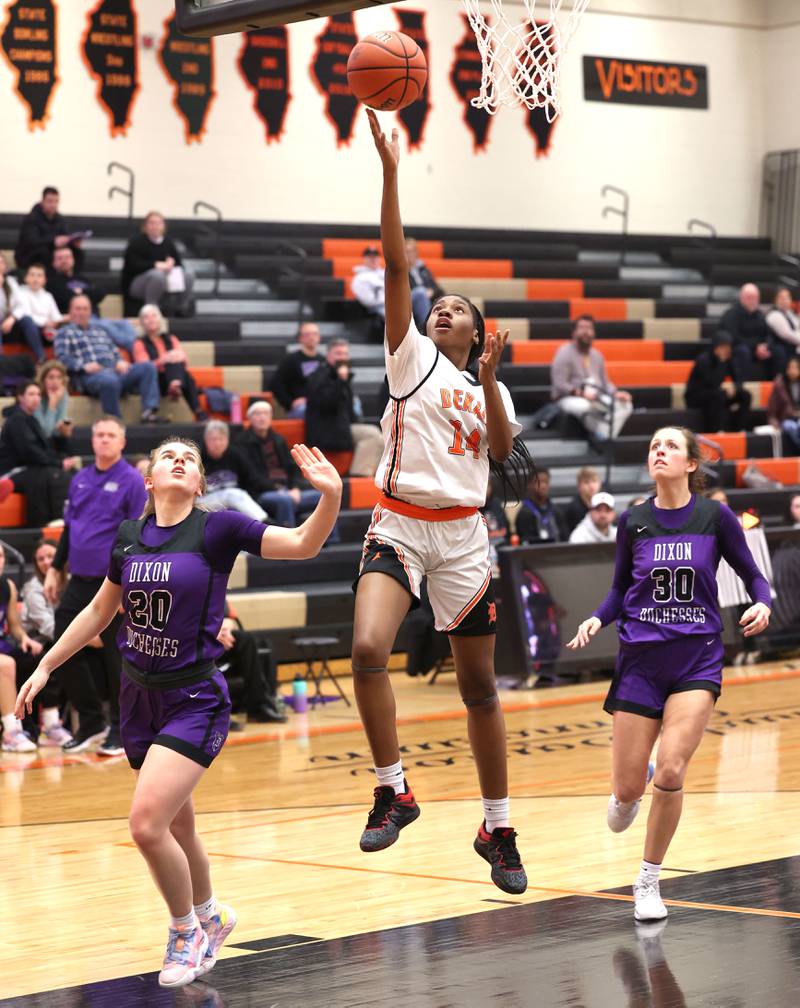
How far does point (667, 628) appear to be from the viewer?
6.21 m

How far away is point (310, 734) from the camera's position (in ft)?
36.0

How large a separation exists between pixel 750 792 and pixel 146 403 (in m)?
7.17

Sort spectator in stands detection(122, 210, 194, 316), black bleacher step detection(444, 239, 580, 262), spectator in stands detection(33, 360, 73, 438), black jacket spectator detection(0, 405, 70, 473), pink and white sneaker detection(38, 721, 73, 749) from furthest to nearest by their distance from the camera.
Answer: black bleacher step detection(444, 239, 580, 262), spectator in stands detection(122, 210, 194, 316), spectator in stands detection(33, 360, 73, 438), black jacket spectator detection(0, 405, 70, 473), pink and white sneaker detection(38, 721, 73, 749)

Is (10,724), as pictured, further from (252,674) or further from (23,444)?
(23,444)

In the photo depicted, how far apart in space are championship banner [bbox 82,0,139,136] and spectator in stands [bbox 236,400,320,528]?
577 centimetres

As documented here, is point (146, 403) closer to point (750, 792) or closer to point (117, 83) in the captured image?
point (117, 83)

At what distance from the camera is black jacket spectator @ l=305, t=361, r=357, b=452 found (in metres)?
14.3

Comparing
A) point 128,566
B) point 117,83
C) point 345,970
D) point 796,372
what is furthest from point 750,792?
point 117,83

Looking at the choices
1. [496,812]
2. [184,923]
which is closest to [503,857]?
[496,812]

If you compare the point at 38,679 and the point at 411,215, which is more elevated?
the point at 411,215

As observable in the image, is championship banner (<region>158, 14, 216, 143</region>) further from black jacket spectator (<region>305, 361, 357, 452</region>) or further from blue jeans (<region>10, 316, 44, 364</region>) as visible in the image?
black jacket spectator (<region>305, 361, 357, 452</region>)

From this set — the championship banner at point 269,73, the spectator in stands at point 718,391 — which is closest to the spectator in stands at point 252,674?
the spectator in stands at point 718,391

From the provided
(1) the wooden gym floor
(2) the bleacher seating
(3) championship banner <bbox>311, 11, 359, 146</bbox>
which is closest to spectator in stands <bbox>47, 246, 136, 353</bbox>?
(2) the bleacher seating

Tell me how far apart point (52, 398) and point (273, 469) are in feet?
6.46
